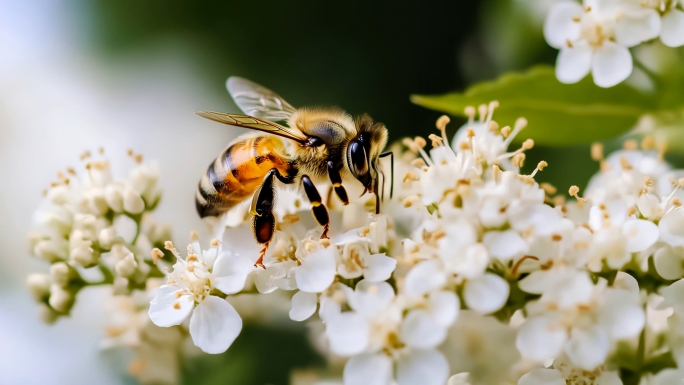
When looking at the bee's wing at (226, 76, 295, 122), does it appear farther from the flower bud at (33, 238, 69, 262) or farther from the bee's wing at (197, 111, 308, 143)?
the flower bud at (33, 238, 69, 262)

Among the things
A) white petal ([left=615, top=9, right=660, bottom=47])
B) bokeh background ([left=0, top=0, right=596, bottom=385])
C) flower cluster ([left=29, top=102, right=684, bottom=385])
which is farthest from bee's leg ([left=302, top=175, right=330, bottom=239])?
bokeh background ([left=0, top=0, right=596, bottom=385])

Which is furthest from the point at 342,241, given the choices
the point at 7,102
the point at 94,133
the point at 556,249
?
the point at 7,102

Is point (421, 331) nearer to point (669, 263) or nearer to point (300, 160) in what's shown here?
point (669, 263)

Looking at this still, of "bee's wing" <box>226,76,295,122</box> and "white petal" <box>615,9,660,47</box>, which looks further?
"bee's wing" <box>226,76,295,122</box>

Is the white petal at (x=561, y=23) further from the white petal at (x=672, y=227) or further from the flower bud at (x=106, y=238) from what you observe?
the flower bud at (x=106, y=238)

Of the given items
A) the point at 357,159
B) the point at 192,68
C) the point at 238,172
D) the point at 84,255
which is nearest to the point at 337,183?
→ the point at 357,159

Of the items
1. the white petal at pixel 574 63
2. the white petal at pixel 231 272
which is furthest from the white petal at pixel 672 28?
the white petal at pixel 231 272
